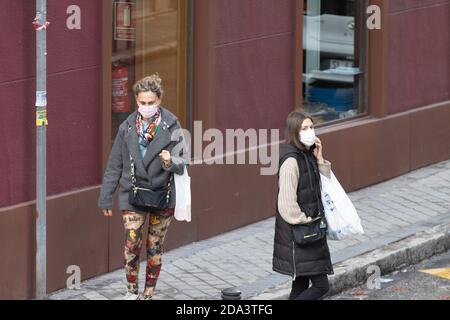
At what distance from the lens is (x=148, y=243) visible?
941 centimetres

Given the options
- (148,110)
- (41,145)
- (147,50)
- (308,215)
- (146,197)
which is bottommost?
(308,215)

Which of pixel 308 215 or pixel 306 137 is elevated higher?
pixel 306 137

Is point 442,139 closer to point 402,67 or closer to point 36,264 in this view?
point 402,67

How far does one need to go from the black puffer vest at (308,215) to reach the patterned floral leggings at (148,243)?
93 centimetres

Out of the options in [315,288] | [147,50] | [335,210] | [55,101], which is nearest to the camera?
[335,210]

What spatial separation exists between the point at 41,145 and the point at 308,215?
2.03 meters

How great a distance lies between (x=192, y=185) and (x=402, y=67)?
13.1 feet

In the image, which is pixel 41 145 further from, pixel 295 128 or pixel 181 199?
pixel 295 128

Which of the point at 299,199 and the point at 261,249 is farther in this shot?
the point at 261,249

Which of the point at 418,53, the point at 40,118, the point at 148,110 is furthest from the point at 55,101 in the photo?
the point at 418,53

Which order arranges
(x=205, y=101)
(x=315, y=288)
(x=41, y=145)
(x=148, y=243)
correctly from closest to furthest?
(x=315, y=288), (x=41, y=145), (x=148, y=243), (x=205, y=101)

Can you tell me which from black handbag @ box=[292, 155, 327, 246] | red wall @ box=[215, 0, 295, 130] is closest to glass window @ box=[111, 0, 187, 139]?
red wall @ box=[215, 0, 295, 130]

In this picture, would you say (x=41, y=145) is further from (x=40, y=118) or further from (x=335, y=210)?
A: (x=335, y=210)

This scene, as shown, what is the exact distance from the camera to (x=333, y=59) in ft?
45.0
